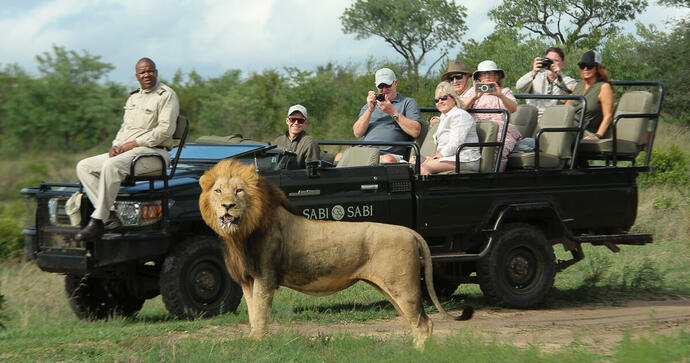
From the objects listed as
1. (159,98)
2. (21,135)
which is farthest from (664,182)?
(21,135)

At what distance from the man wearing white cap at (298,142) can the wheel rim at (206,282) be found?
125cm

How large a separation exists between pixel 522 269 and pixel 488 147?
129 centimetres

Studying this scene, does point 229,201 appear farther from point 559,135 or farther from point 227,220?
point 559,135

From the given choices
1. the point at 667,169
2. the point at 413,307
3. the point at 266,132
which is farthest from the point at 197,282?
the point at 266,132

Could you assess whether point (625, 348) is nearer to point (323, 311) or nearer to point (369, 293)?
point (323, 311)

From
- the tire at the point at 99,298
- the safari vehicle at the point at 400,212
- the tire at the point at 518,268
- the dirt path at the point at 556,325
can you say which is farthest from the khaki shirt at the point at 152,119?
the tire at the point at 518,268

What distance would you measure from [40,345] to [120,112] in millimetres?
20375

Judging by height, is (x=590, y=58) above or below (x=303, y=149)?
above

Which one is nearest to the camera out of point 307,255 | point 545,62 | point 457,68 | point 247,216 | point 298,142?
point 247,216

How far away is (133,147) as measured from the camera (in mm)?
7613

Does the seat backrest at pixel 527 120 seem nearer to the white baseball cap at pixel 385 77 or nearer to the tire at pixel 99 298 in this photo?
the white baseball cap at pixel 385 77

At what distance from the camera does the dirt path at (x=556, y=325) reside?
694cm

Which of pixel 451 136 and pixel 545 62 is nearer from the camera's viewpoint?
pixel 451 136

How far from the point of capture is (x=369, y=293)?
31.6 ft
